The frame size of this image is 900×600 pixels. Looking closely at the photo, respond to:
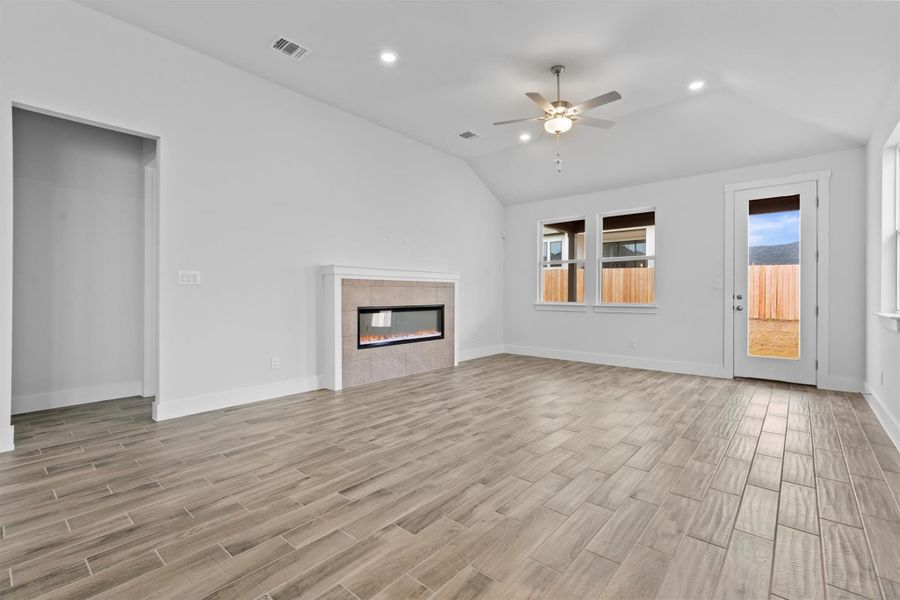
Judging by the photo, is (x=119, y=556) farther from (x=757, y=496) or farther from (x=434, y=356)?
(x=434, y=356)

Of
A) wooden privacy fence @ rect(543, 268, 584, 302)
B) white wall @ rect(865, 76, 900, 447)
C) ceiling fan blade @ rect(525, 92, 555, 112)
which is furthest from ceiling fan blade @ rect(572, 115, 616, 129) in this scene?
wooden privacy fence @ rect(543, 268, 584, 302)

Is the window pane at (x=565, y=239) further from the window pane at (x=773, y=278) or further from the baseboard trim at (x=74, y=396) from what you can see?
the baseboard trim at (x=74, y=396)

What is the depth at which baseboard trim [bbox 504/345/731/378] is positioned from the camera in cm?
567

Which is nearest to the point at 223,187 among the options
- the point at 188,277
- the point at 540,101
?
the point at 188,277

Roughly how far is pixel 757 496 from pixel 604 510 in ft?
2.97

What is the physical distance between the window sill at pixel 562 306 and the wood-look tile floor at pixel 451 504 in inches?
121

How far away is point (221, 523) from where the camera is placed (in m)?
2.02

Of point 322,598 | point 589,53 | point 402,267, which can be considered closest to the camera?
point 322,598

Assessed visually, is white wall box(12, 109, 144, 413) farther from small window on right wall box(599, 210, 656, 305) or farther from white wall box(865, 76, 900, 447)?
white wall box(865, 76, 900, 447)

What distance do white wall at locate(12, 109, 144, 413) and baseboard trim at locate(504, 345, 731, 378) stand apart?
566 centimetres

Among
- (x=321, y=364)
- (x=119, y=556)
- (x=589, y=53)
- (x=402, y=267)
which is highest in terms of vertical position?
(x=589, y=53)

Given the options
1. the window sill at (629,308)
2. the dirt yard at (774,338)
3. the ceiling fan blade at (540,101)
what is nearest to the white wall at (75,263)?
the ceiling fan blade at (540,101)

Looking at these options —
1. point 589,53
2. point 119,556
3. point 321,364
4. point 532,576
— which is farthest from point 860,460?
point 321,364

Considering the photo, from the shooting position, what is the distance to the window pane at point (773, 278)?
511cm
